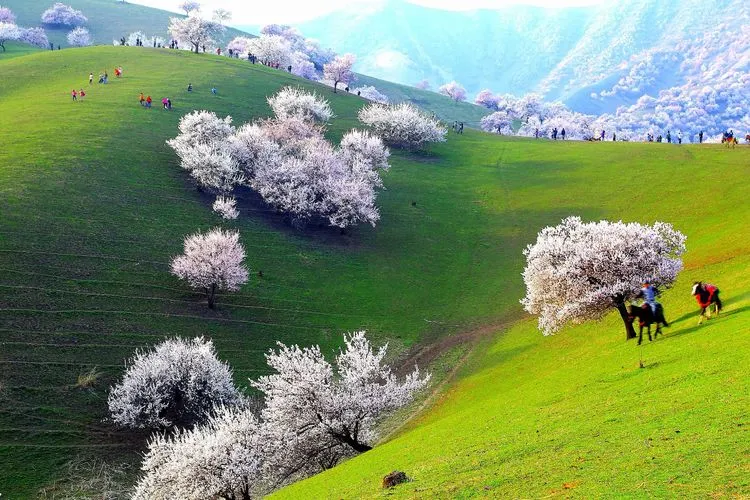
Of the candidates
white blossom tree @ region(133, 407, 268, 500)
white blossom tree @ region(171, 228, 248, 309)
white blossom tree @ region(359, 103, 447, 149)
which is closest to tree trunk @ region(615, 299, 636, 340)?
white blossom tree @ region(133, 407, 268, 500)

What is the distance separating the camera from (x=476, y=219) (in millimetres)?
92562

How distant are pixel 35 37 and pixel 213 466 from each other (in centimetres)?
17992

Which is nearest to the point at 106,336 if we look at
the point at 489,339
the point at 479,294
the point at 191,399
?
the point at 191,399

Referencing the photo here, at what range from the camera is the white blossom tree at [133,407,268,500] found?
3456cm

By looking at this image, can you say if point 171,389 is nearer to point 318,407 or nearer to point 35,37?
point 318,407

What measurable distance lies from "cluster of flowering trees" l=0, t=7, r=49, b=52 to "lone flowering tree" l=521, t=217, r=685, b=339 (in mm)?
158604

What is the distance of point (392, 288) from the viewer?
241 ft

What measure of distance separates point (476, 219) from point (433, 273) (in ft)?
59.8

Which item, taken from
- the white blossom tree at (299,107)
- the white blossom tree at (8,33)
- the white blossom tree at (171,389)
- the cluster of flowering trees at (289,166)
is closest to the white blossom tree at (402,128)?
the white blossom tree at (299,107)

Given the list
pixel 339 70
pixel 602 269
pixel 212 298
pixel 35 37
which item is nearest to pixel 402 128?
pixel 339 70

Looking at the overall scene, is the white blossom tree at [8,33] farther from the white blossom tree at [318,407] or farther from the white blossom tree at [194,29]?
the white blossom tree at [318,407]

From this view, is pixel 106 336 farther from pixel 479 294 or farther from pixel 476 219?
pixel 476 219

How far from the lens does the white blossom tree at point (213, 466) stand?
34562 millimetres

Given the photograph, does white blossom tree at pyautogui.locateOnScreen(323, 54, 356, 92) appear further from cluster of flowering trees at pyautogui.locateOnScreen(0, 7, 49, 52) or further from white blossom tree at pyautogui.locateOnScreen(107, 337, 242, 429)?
white blossom tree at pyautogui.locateOnScreen(107, 337, 242, 429)
